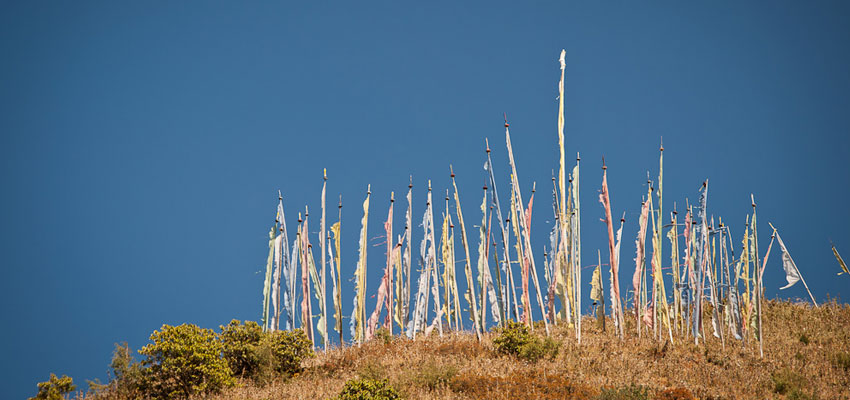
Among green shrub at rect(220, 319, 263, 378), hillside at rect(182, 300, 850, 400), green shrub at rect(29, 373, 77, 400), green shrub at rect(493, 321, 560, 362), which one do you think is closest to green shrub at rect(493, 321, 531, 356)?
green shrub at rect(493, 321, 560, 362)

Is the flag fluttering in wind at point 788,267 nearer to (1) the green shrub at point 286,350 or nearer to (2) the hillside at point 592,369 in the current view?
(2) the hillside at point 592,369

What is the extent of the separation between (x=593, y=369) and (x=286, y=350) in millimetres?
5967

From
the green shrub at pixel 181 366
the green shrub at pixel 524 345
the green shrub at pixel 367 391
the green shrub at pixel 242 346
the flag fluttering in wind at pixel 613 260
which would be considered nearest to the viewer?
the green shrub at pixel 367 391

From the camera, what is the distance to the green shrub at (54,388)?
10.5m

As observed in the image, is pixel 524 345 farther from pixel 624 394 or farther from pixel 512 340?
pixel 624 394

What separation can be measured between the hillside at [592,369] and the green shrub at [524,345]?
0.19m

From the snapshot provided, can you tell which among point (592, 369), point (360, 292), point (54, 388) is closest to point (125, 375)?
point (54, 388)

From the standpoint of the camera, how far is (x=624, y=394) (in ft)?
26.9

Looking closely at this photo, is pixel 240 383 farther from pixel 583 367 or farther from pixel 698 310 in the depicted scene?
pixel 698 310

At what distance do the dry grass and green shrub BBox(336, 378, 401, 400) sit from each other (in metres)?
0.71

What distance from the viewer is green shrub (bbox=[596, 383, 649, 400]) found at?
8070mm

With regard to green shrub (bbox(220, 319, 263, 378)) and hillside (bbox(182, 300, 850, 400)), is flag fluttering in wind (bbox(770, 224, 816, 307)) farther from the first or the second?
green shrub (bbox(220, 319, 263, 378))

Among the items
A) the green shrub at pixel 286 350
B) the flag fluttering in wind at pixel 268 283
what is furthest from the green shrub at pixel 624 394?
the flag fluttering in wind at pixel 268 283

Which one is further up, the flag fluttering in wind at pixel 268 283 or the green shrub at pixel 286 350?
the flag fluttering in wind at pixel 268 283
